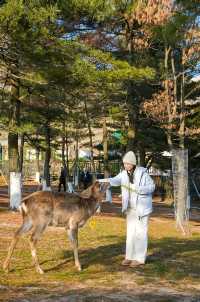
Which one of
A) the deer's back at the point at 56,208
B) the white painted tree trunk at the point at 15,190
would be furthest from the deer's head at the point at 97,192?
the white painted tree trunk at the point at 15,190

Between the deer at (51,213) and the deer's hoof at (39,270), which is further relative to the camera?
the deer at (51,213)

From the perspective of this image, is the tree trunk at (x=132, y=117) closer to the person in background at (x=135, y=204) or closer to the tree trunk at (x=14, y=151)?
the tree trunk at (x=14, y=151)

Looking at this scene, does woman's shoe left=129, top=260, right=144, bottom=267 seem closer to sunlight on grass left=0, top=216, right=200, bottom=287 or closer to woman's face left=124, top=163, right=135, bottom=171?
sunlight on grass left=0, top=216, right=200, bottom=287

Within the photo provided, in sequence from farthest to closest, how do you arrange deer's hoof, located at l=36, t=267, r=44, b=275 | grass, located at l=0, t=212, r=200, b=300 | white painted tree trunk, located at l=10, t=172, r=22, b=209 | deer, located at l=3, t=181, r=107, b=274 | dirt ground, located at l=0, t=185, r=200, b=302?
white painted tree trunk, located at l=10, t=172, r=22, b=209, deer, located at l=3, t=181, r=107, b=274, deer's hoof, located at l=36, t=267, r=44, b=275, grass, located at l=0, t=212, r=200, b=300, dirt ground, located at l=0, t=185, r=200, b=302

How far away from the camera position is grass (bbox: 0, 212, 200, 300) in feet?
29.3

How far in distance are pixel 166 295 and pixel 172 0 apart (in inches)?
550

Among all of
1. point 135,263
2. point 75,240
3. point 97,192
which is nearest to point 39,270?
point 75,240

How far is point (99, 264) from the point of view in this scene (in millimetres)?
10492

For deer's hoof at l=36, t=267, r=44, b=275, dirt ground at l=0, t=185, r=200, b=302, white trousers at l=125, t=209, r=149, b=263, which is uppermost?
white trousers at l=125, t=209, r=149, b=263

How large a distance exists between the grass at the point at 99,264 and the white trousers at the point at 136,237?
24cm

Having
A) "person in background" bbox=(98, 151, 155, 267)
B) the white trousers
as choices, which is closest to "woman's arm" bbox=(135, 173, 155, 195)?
"person in background" bbox=(98, 151, 155, 267)

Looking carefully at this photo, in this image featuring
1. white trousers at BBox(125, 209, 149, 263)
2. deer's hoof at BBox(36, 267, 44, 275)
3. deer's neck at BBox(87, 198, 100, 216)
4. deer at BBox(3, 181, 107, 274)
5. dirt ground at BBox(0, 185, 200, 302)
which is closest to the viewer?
dirt ground at BBox(0, 185, 200, 302)

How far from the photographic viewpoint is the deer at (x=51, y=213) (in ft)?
31.5

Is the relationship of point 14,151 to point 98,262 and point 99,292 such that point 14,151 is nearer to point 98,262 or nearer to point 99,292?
point 98,262
